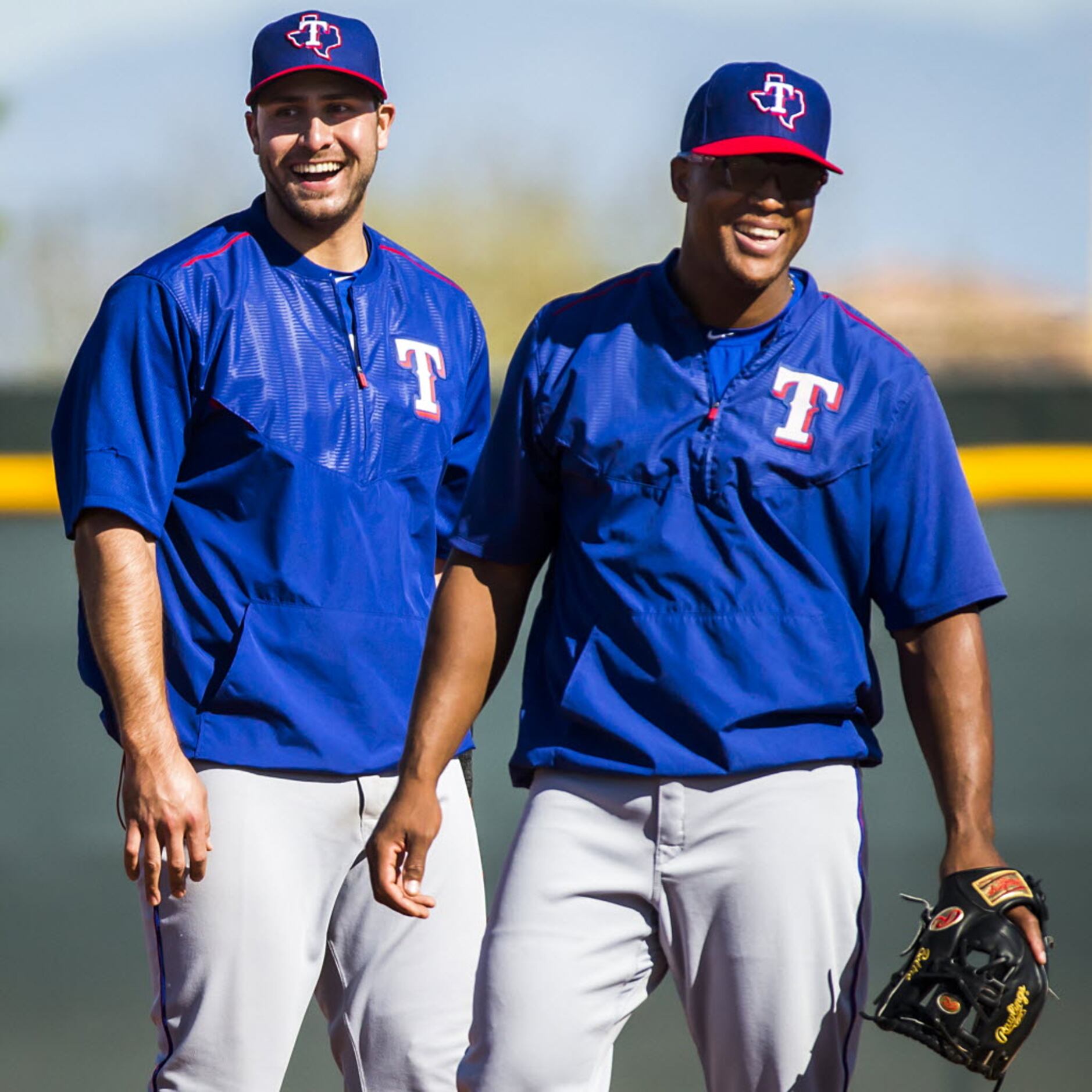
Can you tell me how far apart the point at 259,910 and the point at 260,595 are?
464 mm

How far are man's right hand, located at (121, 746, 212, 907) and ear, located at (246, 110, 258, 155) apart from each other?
0.99m

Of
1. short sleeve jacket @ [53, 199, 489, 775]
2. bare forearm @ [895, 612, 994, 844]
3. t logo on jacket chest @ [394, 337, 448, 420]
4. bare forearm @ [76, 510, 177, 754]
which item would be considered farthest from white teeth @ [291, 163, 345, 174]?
bare forearm @ [895, 612, 994, 844]

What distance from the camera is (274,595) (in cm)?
266

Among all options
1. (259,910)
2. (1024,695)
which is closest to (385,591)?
(259,910)

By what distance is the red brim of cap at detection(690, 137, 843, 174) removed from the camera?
2275mm

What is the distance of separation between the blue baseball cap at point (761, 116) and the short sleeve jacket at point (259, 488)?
2.30 ft

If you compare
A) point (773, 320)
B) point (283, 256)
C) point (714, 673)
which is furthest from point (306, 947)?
point (773, 320)

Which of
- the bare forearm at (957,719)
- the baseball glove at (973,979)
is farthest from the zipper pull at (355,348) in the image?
the baseball glove at (973,979)

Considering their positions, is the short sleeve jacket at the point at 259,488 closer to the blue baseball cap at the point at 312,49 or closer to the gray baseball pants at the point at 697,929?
the blue baseball cap at the point at 312,49

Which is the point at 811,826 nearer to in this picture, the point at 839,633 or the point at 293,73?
the point at 839,633

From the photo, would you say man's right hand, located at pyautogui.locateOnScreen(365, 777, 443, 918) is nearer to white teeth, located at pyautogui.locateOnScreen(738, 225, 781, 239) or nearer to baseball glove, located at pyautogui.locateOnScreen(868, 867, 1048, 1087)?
baseball glove, located at pyautogui.locateOnScreen(868, 867, 1048, 1087)

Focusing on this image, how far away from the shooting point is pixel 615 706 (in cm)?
229

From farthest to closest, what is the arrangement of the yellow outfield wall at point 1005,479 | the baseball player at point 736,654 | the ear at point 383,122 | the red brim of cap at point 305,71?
the yellow outfield wall at point 1005,479
the ear at point 383,122
the red brim of cap at point 305,71
the baseball player at point 736,654

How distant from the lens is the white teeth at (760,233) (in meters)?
2.30
